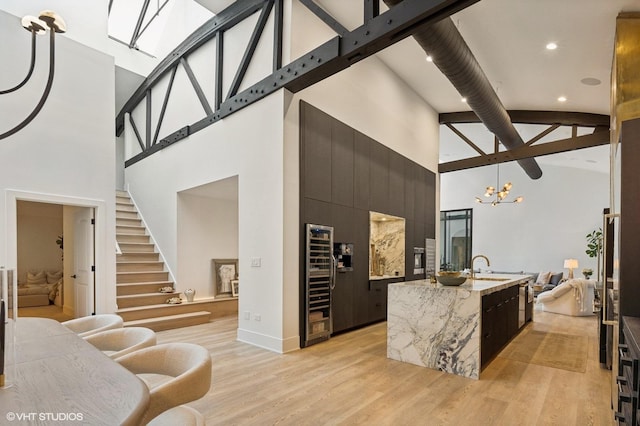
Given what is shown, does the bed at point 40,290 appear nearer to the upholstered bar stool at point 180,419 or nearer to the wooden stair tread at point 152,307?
the wooden stair tread at point 152,307

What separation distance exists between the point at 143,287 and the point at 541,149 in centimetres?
836

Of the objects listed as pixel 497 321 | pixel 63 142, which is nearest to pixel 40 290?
pixel 63 142

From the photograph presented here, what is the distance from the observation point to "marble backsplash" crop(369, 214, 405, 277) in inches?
285

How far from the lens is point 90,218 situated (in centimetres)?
581

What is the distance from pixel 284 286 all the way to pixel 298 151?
1792mm

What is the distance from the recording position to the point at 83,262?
6.02 meters

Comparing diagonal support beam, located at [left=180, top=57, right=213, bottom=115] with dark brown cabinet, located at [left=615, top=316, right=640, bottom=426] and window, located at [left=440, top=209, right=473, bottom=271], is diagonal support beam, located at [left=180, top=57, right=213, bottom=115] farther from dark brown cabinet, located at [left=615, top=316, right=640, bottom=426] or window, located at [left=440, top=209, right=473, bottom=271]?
window, located at [left=440, top=209, right=473, bottom=271]

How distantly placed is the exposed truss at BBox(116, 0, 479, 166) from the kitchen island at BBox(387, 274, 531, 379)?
8.83 feet

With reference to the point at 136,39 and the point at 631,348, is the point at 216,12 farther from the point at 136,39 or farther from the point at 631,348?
the point at 631,348

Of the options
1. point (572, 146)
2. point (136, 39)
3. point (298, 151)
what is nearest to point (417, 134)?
point (572, 146)

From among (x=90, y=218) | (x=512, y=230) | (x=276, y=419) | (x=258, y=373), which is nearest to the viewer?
(x=276, y=419)

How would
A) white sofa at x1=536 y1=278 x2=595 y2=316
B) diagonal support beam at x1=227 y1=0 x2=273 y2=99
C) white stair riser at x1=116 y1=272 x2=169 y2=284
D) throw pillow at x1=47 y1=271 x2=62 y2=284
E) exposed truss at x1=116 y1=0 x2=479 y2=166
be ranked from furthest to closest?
throw pillow at x1=47 y1=271 x2=62 y2=284, white sofa at x1=536 y1=278 x2=595 y2=316, white stair riser at x1=116 y1=272 x2=169 y2=284, diagonal support beam at x1=227 y1=0 x2=273 y2=99, exposed truss at x1=116 y1=0 x2=479 y2=166

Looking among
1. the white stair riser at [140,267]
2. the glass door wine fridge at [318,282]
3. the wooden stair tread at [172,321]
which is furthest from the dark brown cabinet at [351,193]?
the white stair riser at [140,267]

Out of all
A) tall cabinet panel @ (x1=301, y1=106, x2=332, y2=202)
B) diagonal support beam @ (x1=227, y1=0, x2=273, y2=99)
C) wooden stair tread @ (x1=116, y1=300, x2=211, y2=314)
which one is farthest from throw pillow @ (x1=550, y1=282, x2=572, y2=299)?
diagonal support beam @ (x1=227, y1=0, x2=273, y2=99)
